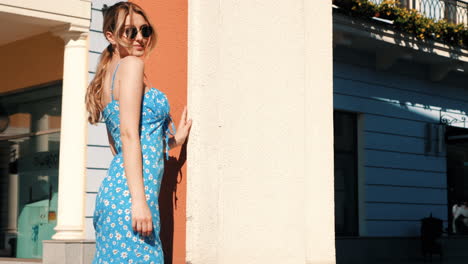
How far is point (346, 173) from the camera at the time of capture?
1588 centimetres

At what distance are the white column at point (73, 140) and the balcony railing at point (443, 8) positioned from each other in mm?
8412

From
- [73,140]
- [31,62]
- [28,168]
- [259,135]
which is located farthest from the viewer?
[28,168]

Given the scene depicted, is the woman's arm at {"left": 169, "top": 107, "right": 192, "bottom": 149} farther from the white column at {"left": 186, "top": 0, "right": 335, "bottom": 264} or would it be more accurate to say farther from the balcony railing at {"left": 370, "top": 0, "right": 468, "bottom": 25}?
the balcony railing at {"left": 370, "top": 0, "right": 468, "bottom": 25}

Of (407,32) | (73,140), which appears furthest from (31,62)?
(407,32)

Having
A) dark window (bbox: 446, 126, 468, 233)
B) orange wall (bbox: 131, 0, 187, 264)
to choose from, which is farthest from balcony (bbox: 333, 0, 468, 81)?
orange wall (bbox: 131, 0, 187, 264)

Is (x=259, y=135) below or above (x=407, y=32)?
below

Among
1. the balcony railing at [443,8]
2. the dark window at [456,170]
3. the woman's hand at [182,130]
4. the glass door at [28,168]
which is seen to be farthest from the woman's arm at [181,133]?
the dark window at [456,170]

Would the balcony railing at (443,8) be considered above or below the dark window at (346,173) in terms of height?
above

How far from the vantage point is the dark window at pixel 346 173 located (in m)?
15.7

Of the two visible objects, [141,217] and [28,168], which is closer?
[141,217]

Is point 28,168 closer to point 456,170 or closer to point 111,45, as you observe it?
point 111,45

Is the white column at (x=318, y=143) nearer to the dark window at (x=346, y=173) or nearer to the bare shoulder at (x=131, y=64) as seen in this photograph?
the bare shoulder at (x=131, y=64)

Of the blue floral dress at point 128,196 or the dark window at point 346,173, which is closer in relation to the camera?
the blue floral dress at point 128,196

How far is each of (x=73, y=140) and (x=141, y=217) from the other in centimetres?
816
